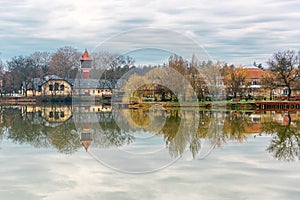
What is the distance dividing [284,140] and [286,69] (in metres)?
29.0

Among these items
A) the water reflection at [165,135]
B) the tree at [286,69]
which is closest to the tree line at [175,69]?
the tree at [286,69]

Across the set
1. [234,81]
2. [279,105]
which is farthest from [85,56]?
[279,105]

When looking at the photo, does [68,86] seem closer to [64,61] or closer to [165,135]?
[64,61]

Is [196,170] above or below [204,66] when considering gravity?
below

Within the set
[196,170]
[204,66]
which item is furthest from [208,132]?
[204,66]

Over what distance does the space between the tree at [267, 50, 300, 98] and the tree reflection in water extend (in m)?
22.0

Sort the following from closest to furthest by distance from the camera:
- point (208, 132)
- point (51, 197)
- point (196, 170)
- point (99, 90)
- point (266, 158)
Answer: point (51, 197) < point (196, 170) < point (266, 158) < point (208, 132) < point (99, 90)

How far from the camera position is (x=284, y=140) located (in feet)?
57.0

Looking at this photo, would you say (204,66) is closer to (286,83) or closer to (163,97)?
(163,97)

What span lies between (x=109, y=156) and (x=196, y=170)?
10.8 ft

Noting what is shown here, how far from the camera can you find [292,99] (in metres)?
44.2

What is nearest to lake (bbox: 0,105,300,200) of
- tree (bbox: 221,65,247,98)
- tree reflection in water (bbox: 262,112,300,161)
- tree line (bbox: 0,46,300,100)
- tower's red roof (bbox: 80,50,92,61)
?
tree reflection in water (bbox: 262,112,300,161)

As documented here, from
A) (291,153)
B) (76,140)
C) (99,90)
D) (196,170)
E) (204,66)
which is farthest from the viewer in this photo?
(99,90)

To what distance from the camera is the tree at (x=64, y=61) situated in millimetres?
61562
